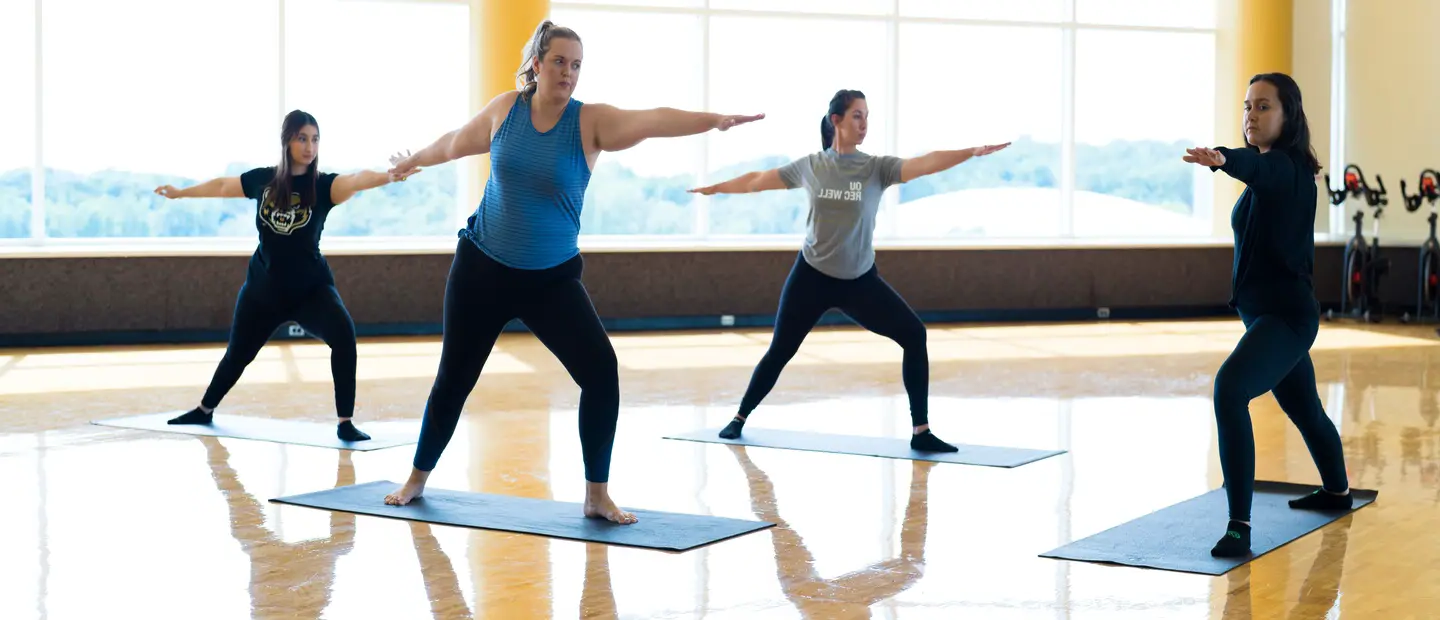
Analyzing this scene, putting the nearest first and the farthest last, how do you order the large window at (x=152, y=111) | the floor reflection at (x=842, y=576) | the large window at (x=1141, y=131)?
the floor reflection at (x=842, y=576) → the large window at (x=152, y=111) → the large window at (x=1141, y=131)

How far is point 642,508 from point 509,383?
12.0 feet

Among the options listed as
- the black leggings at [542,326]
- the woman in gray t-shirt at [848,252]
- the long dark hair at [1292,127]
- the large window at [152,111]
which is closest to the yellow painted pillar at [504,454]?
the black leggings at [542,326]

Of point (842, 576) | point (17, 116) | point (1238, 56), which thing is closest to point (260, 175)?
point (842, 576)

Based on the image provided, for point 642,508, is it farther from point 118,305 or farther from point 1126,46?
point 1126,46

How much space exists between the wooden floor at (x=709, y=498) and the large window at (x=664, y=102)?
8.02 ft

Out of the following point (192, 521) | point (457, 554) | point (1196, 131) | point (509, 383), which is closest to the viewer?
point (457, 554)

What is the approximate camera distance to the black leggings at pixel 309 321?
6266mm

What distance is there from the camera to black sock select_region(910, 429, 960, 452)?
242 inches

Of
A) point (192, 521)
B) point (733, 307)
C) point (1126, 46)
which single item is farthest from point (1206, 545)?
point (1126, 46)

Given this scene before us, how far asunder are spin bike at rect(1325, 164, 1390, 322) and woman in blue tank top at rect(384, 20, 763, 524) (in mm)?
10000

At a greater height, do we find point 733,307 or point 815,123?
point 815,123

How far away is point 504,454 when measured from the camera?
6074 mm

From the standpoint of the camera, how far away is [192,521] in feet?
15.3

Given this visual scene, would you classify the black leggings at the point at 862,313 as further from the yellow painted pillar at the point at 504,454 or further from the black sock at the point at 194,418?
the black sock at the point at 194,418
